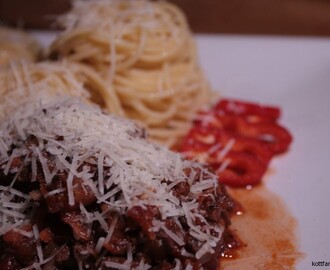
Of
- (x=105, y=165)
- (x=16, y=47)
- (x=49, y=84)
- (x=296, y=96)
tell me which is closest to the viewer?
(x=105, y=165)

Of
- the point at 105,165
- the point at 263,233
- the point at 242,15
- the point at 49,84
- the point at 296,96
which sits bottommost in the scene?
the point at 263,233

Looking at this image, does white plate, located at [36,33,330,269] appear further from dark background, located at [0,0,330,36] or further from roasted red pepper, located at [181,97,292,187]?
dark background, located at [0,0,330,36]

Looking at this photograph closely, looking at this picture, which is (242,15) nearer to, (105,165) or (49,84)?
(49,84)

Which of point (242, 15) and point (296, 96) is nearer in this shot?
point (296, 96)

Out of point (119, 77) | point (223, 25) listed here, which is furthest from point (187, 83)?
point (223, 25)

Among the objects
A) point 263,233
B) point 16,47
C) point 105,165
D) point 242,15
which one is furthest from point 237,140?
point 16,47

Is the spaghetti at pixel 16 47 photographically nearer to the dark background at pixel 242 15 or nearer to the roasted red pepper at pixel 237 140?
the dark background at pixel 242 15

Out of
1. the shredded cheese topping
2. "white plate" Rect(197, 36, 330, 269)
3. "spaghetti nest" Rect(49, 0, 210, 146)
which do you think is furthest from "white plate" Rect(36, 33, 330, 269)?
the shredded cheese topping

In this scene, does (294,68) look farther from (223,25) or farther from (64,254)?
(64,254)
